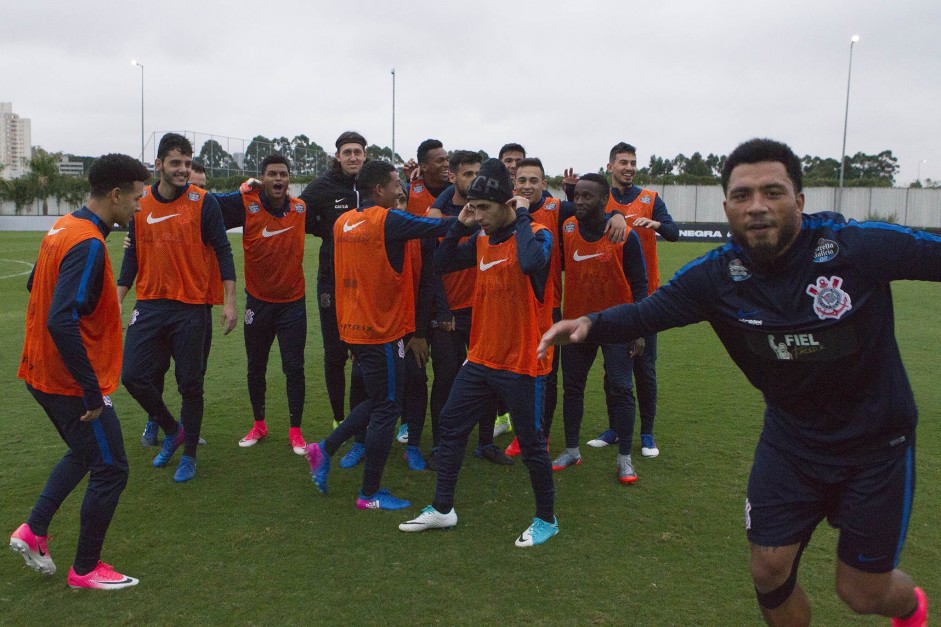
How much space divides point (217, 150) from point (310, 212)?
4536 cm

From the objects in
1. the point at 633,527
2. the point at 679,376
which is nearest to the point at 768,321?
the point at 633,527

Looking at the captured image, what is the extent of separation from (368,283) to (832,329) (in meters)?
3.00

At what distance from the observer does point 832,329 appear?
8.92 feet

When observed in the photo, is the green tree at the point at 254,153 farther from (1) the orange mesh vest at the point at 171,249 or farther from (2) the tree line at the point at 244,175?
(1) the orange mesh vest at the point at 171,249

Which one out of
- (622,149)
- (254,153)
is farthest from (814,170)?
(622,149)

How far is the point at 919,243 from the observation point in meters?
2.63

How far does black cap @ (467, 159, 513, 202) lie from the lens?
4305 millimetres

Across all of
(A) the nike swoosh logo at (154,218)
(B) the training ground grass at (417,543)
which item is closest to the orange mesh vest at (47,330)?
(B) the training ground grass at (417,543)

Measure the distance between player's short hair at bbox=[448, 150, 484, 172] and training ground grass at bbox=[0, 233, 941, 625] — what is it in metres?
2.35

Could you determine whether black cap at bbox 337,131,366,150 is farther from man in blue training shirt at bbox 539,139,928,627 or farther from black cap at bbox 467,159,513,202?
man in blue training shirt at bbox 539,139,928,627

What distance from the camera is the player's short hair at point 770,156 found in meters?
2.83

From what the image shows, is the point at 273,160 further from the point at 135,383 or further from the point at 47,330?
the point at 47,330

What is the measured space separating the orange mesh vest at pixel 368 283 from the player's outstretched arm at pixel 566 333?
2034 mm

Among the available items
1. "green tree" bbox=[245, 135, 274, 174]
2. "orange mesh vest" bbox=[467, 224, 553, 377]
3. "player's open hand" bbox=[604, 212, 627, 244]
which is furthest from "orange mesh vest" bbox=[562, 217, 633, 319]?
"green tree" bbox=[245, 135, 274, 174]
